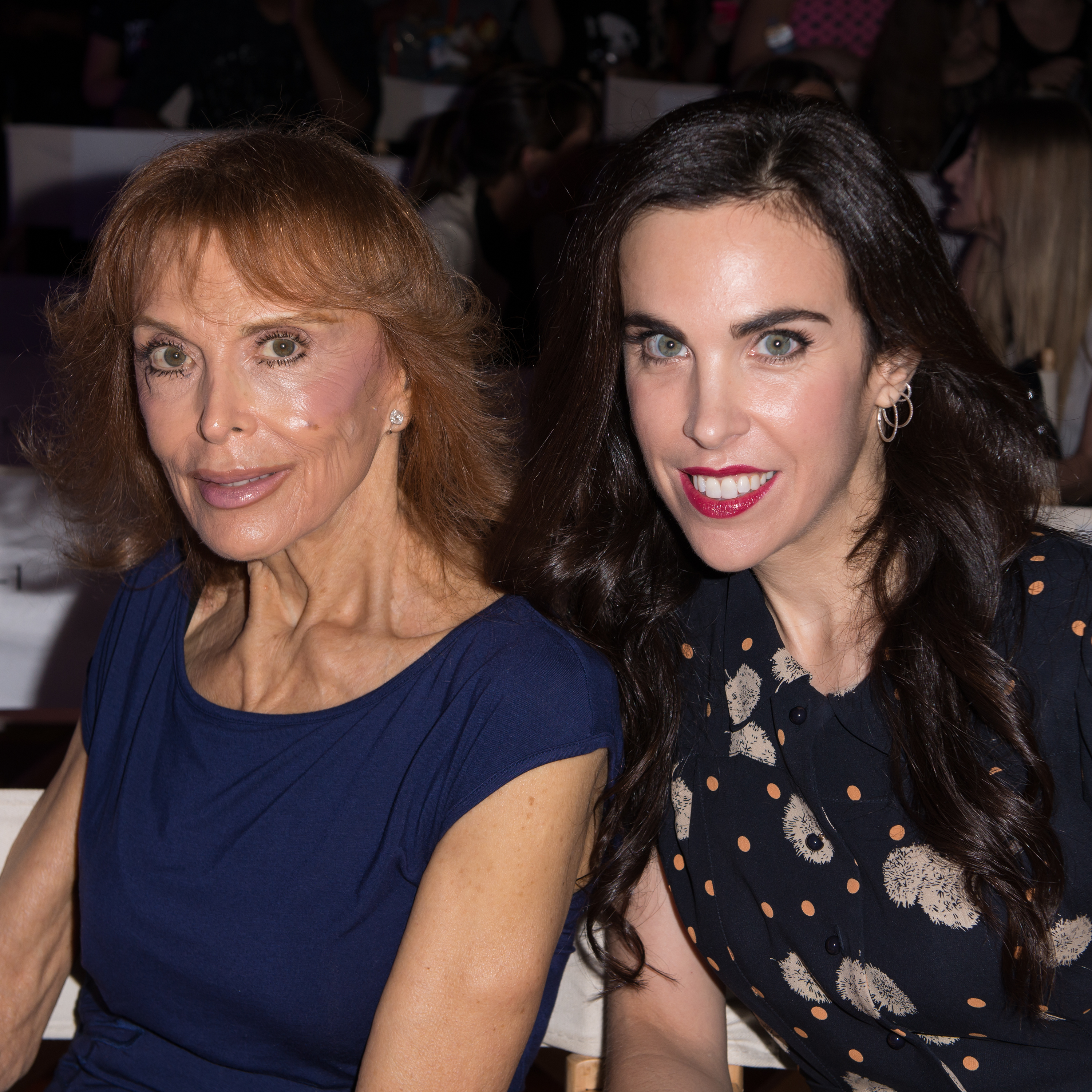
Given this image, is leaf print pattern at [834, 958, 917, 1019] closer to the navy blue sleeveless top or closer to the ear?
the navy blue sleeveless top

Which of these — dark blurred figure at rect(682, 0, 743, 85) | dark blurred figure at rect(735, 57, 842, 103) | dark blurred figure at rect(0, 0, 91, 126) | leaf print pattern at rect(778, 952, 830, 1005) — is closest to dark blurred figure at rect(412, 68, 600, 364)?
dark blurred figure at rect(735, 57, 842, 103)

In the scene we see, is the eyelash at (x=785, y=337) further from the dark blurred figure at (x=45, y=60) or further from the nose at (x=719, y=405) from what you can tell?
the dark blurred figure at (x=45, y=60)

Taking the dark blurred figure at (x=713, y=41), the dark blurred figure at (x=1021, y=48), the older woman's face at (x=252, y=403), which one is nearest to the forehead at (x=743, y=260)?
the older woman's face at (x=252, y=403)

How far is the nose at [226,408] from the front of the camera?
143cm

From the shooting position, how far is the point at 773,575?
1521mm

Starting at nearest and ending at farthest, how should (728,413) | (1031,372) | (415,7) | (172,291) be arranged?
(728,413) < (172,291) < (1031,372) < (415,7)

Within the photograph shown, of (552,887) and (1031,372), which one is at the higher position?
(1031,372)

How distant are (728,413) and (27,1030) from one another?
1335 mm

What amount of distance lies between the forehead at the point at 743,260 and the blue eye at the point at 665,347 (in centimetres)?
5

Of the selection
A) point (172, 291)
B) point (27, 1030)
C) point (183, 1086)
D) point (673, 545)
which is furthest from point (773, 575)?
point (27, 1030)

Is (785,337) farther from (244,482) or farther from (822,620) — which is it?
(244,482)

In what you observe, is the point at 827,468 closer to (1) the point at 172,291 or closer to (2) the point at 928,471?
(2) the point at 928,471

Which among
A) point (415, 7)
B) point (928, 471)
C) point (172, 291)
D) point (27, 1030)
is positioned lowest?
point (27, 1030)

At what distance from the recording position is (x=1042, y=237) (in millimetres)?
3721
